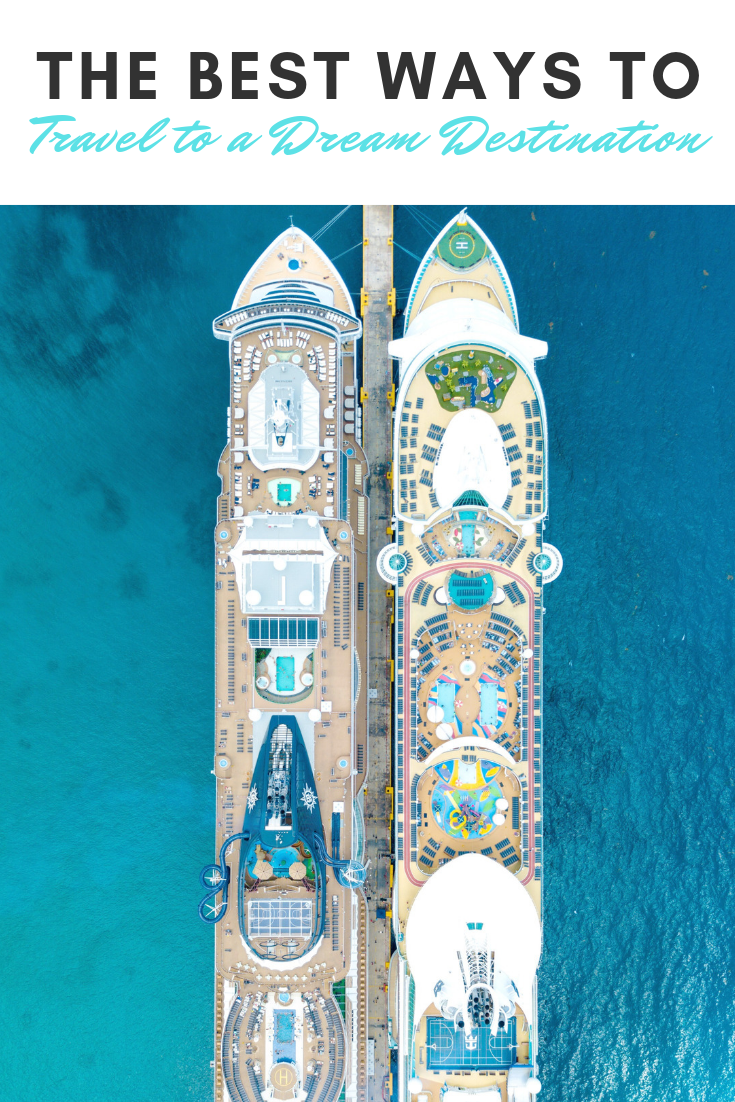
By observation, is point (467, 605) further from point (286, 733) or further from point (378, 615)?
point (286, 733)

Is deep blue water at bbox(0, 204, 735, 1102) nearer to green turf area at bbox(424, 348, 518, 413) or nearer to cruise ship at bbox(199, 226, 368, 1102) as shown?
cruise ship at bbox(199, 226, 368, 1102)

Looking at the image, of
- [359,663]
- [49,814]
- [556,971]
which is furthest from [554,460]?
[49,814]

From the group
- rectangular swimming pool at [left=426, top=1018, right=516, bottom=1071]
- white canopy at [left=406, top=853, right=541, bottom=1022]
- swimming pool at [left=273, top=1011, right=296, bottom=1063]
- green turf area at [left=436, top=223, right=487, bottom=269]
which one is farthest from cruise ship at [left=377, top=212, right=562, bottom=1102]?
swimming pool at [left=273, top=1011, right=296, bottom=1063]

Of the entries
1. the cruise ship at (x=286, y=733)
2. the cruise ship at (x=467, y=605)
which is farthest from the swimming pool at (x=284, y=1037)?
the cruise ship at (x=467, y=605)

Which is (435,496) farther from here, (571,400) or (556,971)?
(556,971)

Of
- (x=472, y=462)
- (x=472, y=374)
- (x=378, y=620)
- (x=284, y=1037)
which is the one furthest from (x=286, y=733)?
(x=472, y=374)

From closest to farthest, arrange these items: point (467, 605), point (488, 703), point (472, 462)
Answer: point (472, 462)
point (467, 605)
point (488, 703)
